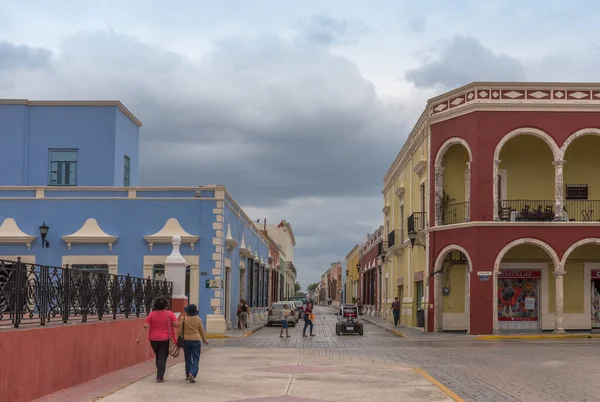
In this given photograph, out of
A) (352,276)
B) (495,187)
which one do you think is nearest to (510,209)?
(495,187)

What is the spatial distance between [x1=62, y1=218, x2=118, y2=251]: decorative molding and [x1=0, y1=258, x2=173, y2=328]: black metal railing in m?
13.1

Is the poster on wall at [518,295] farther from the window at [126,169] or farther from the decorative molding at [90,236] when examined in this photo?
the window at [126,169]

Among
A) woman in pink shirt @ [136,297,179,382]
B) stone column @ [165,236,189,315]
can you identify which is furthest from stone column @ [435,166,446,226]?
woman in pink shirt @ [136,297,179,382]

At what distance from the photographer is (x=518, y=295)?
3453 cm

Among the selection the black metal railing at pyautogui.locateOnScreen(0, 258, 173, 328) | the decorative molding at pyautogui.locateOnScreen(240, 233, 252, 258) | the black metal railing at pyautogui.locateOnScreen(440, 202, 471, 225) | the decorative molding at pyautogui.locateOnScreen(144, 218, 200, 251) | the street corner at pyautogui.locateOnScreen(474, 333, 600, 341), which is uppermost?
the black metal railing at pyautogui.locateOnScreen(440, 202, 471, 225)

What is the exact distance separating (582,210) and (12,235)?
2424 cm

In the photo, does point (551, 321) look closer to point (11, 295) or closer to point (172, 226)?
point (172, 226)

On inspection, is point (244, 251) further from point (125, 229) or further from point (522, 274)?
point (522, 274)

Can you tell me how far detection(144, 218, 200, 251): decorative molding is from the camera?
3294cm

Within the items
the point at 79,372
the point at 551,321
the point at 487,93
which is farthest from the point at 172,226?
the point at 79,372

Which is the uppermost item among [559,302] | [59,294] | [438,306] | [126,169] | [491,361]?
[126,169]

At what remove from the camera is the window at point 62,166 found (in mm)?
40281

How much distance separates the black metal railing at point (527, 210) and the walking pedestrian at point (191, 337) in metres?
20.8

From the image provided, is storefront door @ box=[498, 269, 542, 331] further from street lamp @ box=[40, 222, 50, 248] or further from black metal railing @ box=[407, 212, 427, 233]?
street lamp @ box=[40, 222, 50, 248]
